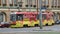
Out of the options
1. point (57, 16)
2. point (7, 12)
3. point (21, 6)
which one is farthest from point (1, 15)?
point (57, 16)

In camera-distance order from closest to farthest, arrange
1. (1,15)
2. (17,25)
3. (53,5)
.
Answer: (17,25) < (1,15) < (53,5)

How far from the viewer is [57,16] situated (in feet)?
218

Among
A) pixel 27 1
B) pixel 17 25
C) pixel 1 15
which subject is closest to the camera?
pixel 17 25

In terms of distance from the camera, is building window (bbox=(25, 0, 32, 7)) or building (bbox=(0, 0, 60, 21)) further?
building window (bbox=(25, 0, 32, 7))

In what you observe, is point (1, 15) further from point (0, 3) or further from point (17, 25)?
point (17, 25)

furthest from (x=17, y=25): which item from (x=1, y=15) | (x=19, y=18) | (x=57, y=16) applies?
(x=57, y=16)

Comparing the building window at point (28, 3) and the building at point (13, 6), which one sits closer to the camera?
the building at point (13, 6)

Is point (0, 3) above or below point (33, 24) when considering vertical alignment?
above

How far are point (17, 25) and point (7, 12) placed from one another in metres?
20.3

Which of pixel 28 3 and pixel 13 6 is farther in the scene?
pixel 28 3

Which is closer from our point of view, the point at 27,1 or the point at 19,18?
the point at 19,18

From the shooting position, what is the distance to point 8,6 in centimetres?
5962

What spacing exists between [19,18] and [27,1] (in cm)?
2420

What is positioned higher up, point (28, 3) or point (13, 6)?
point (28, 3)
